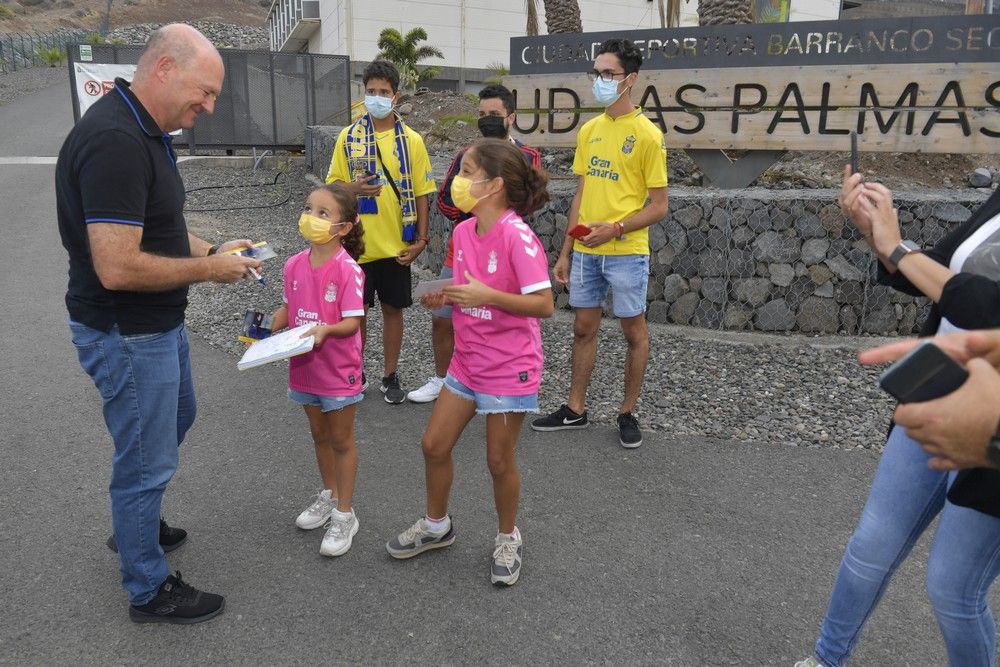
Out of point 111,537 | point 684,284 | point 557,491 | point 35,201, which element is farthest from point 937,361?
point 35,201

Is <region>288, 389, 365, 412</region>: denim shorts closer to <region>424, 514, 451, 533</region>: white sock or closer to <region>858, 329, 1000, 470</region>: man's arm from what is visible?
<region>424, 514, 451, 533</region>: white sock

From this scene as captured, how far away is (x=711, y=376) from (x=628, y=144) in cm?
197

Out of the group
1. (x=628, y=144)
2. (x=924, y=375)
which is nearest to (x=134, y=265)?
(x=924, y=375)

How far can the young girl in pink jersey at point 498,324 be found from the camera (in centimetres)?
289

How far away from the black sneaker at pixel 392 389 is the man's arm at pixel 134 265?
94.2 inches

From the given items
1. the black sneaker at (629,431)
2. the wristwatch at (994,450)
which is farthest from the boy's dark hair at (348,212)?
the wristwatch at (994,450)

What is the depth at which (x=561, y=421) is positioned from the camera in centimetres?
457

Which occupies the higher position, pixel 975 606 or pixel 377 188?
pixel 377 188

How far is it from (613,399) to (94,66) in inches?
532

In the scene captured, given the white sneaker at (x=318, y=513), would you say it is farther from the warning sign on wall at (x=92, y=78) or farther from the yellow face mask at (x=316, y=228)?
the warning sign on wall at (x=92, y=78)

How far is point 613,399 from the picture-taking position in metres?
5.02

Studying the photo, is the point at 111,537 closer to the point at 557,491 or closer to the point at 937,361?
the point at 557,491

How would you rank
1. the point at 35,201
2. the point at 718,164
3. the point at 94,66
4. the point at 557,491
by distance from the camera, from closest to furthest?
the point at 557,491 → the point at 718,164 → the point at 35,201 → the point at 94,66

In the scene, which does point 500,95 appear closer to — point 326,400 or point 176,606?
point 326,400
